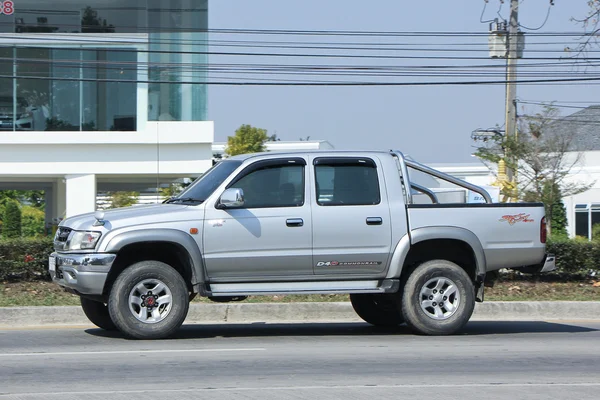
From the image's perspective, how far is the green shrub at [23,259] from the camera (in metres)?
14.9

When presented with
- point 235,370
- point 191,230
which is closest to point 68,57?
point 191,230

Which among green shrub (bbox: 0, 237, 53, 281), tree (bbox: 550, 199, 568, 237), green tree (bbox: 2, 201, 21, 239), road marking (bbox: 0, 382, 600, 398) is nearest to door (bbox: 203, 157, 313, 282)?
road marking (bbox: 0, 382, 600, 398)

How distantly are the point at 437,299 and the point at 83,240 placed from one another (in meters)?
4.04

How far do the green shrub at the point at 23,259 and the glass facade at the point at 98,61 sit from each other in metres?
13.9

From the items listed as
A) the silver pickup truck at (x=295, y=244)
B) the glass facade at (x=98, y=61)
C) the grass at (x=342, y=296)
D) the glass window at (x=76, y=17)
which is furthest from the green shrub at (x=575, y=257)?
the glass window at (x=76, y=17)

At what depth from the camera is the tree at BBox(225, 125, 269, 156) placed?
39500 millimetres

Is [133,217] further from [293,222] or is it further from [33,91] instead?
[33,91]

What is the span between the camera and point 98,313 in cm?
1098

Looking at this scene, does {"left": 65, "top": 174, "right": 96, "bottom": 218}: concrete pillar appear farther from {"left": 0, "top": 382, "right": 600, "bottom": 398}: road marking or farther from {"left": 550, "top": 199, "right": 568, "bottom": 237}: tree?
{"left": 0, "top": 382, "right": 600, "bottom": 398}: road marking

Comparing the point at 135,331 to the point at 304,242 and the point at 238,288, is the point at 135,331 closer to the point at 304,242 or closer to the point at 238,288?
the point at 238,288

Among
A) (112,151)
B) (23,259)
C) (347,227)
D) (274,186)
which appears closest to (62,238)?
(274,186)

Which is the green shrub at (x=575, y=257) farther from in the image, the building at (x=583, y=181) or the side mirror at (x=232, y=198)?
the building at (x=583, y=181)

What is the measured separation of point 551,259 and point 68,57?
21254 mm

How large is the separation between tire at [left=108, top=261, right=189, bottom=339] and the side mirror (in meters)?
0.96
